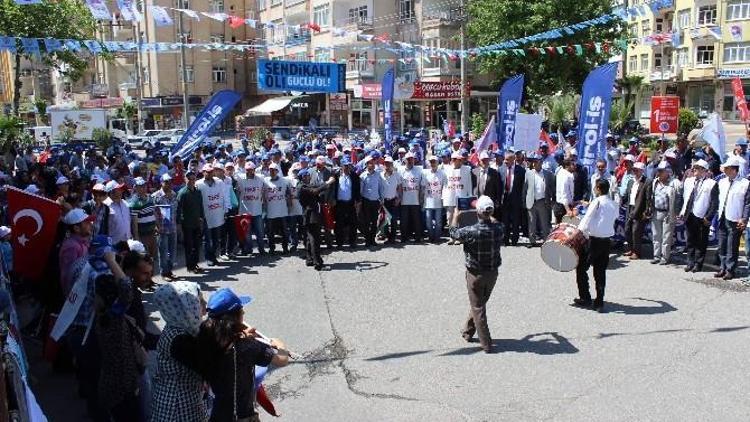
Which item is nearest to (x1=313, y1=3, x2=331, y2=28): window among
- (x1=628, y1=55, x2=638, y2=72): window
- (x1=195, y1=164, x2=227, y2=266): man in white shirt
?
(x1=628, y1=55, x2=638, y2=72): window

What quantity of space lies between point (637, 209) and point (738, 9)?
161ft

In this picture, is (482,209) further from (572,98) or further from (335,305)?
(572,98)

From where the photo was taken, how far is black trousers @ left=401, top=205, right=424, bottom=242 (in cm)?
1415

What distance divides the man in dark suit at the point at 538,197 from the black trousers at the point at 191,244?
248 inches

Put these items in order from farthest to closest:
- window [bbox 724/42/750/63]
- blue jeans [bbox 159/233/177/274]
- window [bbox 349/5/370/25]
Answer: window [bbox 724/42/750/63] → window [bbox 349/5/370/25] → blue jeans [bbox 159/233/177/274]

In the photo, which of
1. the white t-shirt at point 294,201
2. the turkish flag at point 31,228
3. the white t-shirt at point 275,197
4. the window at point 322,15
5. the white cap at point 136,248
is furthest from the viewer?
the window at point 322,15

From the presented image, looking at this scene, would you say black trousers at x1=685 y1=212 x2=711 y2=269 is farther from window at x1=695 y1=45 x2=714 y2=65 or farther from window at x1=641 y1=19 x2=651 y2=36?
window at x1=641 y1=19 x2=651 y2=36

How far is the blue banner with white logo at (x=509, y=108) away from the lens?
54.6ft

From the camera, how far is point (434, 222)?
14.2m

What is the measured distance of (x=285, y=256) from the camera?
13055 mm

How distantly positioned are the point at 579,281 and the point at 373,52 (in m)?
43.5

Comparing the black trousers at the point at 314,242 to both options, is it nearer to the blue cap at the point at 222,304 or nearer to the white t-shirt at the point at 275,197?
the white t-shirt at the point at 275,197

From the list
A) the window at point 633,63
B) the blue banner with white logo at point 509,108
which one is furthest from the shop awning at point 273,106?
the blue banner with white logo at point 509,108

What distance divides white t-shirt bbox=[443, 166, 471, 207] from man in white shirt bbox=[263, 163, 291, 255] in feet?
10.6
